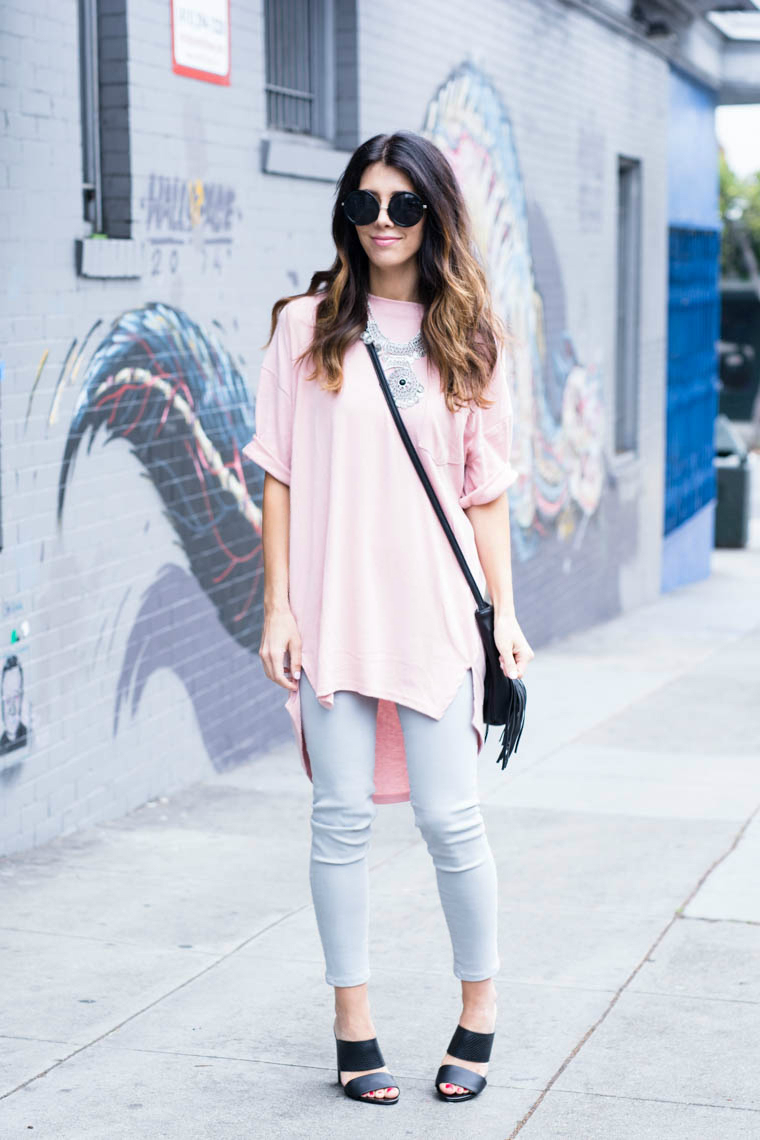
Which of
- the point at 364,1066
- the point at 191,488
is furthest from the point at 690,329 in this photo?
the point at 364,1066

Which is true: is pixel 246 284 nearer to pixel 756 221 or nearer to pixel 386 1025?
pixel 386 1025

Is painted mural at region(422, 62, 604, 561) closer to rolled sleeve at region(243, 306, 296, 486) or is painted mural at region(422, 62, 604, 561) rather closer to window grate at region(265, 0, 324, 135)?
window grate at region(265, 0, 324, 135)

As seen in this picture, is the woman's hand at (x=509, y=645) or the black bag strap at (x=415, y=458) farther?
the woman's hand at (x=509, y=645)

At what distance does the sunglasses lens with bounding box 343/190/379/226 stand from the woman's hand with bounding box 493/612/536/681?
33.1 inches

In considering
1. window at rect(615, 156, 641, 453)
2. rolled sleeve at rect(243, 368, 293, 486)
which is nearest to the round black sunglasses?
rolled sleeve at rect(243, 368, 293, 486)

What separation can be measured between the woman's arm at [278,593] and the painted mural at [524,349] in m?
5.32

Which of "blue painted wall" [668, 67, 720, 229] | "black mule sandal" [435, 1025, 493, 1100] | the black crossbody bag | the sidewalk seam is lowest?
the sidewalk seam

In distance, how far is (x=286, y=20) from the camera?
7.19m

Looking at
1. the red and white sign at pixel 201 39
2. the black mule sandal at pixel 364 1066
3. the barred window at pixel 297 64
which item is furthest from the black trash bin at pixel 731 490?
the black mule sandal at pixel 364 1066

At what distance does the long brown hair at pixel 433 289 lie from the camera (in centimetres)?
323

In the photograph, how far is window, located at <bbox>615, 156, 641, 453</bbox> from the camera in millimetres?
13047

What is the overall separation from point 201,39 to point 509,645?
3639 millimetres

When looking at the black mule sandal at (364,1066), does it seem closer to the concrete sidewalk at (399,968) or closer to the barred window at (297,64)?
the concrete sidewalk at (399,968)

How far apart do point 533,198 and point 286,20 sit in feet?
11.4
